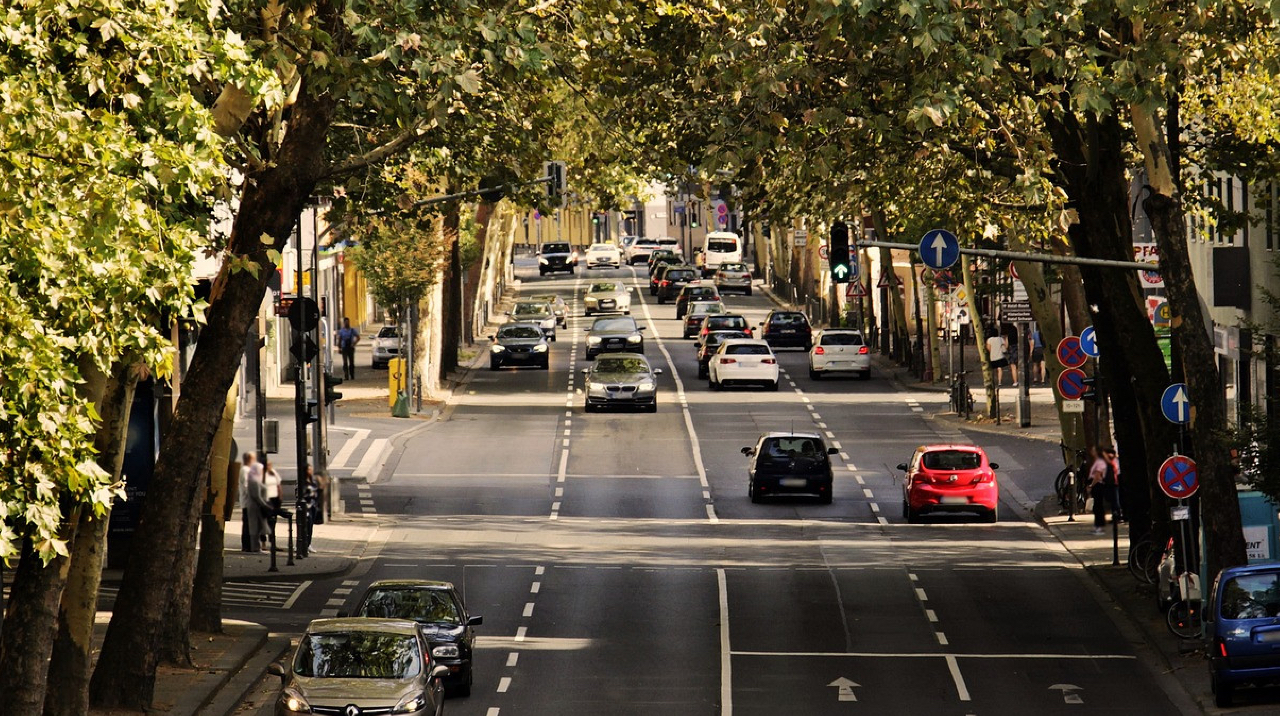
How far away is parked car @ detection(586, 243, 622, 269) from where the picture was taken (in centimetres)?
12794

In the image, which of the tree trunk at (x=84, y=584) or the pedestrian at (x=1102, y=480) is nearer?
the tree trunk at (x=84, y=584)

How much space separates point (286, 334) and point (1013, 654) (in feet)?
140

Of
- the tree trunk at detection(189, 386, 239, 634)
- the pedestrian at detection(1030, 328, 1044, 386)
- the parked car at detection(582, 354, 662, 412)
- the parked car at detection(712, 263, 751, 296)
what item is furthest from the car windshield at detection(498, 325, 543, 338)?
the tree trunk at detection(189, 386, 239, 634)

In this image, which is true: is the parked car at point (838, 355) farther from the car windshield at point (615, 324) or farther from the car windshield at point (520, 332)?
the car windshield at point (520, 332)

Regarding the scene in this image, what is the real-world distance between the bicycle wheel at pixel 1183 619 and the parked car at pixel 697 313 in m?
54.3

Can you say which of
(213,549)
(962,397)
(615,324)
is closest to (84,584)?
(213,549)

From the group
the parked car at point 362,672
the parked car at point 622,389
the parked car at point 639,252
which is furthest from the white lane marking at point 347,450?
the parked car at point 639,252

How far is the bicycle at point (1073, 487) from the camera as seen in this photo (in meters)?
37.5

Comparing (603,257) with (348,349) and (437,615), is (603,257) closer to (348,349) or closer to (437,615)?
(348,349)

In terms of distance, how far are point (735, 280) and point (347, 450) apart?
60936mm

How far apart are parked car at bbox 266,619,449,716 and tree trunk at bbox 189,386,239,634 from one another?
573cm

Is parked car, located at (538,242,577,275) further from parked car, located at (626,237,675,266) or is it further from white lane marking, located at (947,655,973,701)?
white lane marking, located at (947,655,973,701)

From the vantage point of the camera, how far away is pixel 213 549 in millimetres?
25594

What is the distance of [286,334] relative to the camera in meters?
64.4
